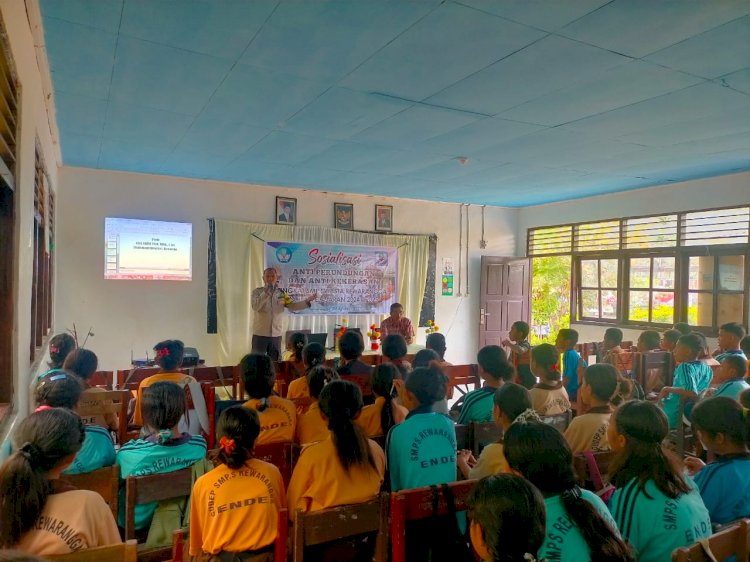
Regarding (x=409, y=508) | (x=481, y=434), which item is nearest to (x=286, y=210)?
(x=481, y=434)

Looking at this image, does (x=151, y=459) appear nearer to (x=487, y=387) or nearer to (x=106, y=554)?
(x=106, y=554)

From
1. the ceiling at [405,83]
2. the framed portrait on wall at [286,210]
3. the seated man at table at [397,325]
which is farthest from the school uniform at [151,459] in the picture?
the framed portrait on wall at [286,210]

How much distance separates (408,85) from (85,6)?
5.59 feet

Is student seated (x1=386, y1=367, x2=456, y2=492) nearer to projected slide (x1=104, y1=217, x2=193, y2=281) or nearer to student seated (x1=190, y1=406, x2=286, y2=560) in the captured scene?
student seated (x1=190, y1=406, x2=286, y2=560)

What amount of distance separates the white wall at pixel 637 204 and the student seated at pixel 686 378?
279cm

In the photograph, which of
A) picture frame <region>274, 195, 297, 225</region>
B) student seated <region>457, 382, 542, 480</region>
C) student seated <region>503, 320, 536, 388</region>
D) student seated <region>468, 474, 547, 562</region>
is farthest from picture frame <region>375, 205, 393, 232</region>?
student seated <region>468, 474, 547, 562</region>

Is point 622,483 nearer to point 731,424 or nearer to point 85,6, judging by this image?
point 731,424

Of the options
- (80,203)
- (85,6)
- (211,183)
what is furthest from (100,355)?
(85,6)

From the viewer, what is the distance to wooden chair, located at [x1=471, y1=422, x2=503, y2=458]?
7.90 feet

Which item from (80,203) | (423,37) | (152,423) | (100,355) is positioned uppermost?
(423,37)

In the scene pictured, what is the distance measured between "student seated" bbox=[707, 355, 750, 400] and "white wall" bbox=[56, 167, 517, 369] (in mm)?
5088

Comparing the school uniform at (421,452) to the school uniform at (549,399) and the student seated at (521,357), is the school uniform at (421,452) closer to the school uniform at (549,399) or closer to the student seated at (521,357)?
the school uniform at (549,399)

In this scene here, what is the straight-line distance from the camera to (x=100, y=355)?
6.02 metres

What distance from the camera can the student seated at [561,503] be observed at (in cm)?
121
